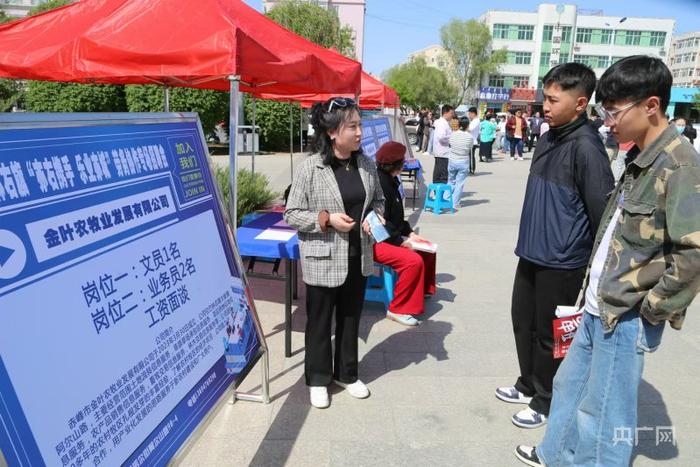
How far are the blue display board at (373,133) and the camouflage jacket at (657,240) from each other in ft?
19.5

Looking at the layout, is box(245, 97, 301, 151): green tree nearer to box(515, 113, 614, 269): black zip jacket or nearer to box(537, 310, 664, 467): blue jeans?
box(515, 113, 614, 269): black zip jacket

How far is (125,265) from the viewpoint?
1.76 m

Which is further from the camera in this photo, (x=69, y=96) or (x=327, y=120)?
(x=69, y=96)

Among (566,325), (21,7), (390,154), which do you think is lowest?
(566,325)

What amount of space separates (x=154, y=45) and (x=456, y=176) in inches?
276

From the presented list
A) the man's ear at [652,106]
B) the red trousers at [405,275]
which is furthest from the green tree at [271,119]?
the man's ear at [652,106]

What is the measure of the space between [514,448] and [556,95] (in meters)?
1.83

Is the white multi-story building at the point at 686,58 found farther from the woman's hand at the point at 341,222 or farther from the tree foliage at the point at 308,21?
the woman's hand at the point at 341,222

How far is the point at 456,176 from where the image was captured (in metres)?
9.61

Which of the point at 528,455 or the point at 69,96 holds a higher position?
the point at 69,96

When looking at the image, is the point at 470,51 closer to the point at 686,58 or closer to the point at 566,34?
the point at 566,34

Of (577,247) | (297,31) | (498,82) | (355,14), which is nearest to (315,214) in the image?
(577,247)

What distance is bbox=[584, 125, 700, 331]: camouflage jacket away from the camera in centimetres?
176

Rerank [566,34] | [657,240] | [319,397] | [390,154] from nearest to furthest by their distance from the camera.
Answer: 1. [657,240]
2. [319,397]
3. [390,154]
4. [566,34]
